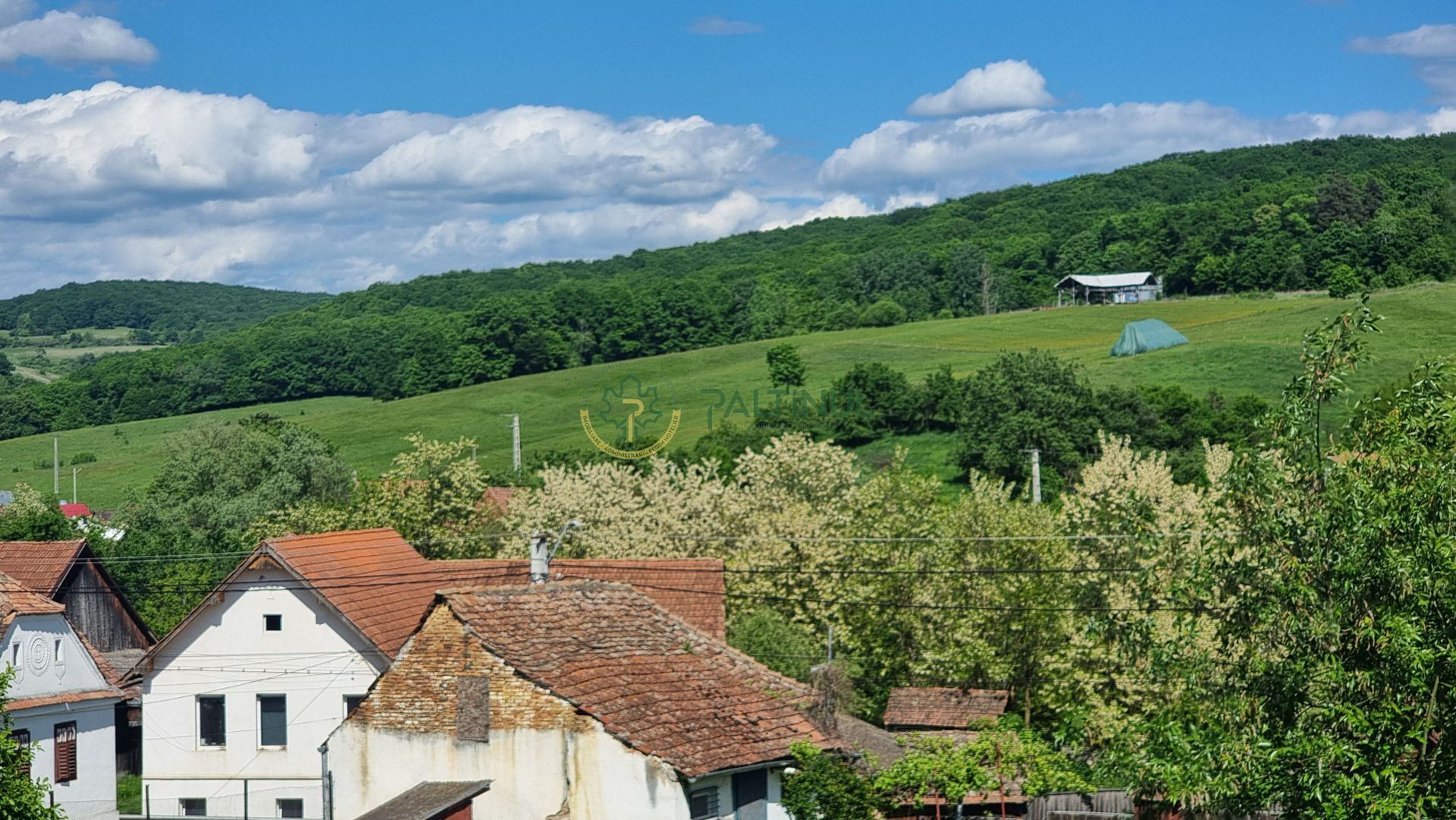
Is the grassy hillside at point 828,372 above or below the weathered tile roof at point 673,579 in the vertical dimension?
above

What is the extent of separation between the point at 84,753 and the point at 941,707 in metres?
20.6

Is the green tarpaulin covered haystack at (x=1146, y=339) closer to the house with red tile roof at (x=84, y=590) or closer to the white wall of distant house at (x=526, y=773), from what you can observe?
the house with red tile roof at (x=84, y=590)

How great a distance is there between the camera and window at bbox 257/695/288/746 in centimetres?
3503

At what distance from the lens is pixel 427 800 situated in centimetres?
2119

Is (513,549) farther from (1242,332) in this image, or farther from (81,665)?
(1242,332)

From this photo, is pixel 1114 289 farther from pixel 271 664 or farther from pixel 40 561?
pixel 271 664

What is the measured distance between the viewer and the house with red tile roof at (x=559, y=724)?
21.1 metres

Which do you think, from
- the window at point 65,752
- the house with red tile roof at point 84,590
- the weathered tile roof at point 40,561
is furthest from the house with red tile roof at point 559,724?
the house with red tile roof at point 84,590

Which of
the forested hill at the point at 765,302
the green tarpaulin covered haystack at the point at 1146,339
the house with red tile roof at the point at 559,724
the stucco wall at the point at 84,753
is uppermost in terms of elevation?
the forested hill at the point at 765,302

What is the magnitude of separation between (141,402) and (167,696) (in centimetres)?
12619

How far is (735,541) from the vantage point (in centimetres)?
4775

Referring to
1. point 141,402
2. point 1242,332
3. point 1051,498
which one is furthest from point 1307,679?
point 141,402

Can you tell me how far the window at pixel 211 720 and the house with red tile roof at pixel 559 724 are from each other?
44.2ft

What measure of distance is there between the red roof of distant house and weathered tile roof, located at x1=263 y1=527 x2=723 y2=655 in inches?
0.7
